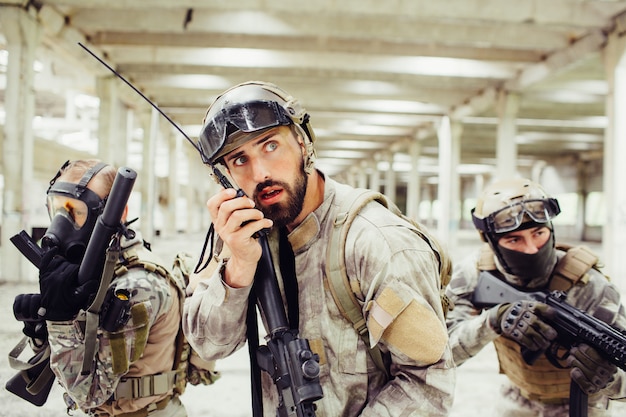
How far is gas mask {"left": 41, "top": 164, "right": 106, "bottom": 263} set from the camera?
2.11m

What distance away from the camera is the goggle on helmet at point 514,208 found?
247cm

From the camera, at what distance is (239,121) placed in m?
Result: 1.45

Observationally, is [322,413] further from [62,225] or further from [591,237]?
[591,237]

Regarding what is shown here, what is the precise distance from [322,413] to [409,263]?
50 centimetres

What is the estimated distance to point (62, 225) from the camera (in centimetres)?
212

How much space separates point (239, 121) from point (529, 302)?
5.38 ft

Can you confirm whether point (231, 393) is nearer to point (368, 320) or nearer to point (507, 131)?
point (368, 320)

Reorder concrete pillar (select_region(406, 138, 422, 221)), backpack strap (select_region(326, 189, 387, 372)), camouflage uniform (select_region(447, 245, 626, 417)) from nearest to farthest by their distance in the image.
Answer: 1. backpack strap (select_region(326, 189, 387, 372))
2. camouflage uniform (select_region(447, 245, 626, 417))
3. concrete pillar (select_region(406, 138, 422, 221))

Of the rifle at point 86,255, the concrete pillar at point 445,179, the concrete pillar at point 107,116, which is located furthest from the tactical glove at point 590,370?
the concrete pillar at point 445,179

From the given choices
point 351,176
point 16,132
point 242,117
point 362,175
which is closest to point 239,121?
point 242,117

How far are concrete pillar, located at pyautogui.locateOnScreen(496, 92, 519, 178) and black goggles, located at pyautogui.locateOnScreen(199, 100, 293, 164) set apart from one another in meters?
13.0

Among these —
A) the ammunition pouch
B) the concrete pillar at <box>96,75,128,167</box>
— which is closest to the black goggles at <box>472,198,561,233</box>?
the ammunition pouch

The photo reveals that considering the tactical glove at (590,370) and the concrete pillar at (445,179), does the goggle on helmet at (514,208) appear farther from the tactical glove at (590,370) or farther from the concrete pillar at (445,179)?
the concrete pillar at (445,179)

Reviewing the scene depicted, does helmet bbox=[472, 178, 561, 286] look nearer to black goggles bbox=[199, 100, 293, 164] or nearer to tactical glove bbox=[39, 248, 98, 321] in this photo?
black goggles bbox=[199, 100, 293, 164]
